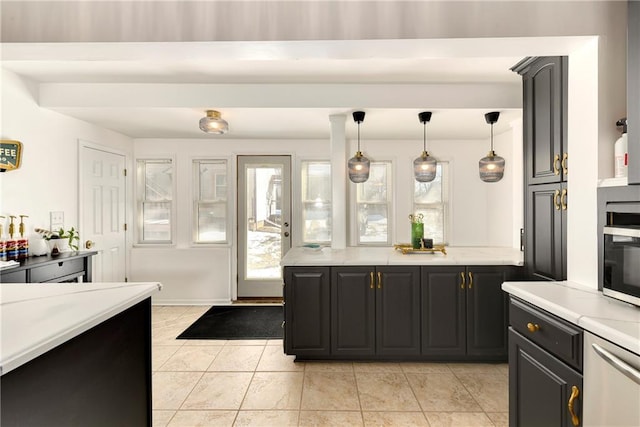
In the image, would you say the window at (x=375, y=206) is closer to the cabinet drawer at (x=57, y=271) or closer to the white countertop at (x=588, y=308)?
the white countertop at (x=588, y=308)

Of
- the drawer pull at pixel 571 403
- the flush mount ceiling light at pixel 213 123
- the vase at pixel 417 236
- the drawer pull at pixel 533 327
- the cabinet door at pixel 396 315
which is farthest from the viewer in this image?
the vase at pixel 417 236

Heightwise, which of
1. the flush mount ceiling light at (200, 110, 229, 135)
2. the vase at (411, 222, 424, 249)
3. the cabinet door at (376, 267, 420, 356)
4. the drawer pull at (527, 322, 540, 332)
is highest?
the flush mount ceiling light at (200, 110, 229, 135)

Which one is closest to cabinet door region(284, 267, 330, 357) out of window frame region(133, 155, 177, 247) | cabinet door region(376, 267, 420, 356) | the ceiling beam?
cabinet door region(376, 267, 420, 356)

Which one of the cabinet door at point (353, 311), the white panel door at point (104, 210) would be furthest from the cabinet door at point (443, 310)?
the white panel door at point (104, 210)

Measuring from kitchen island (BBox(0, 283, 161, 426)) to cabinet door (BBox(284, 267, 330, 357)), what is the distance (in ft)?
4.47

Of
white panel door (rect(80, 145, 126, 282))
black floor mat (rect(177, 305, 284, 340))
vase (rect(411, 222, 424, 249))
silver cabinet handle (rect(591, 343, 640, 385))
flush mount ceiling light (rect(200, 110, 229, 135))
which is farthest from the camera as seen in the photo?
white panel door (rect(80, 145, 126, 282))

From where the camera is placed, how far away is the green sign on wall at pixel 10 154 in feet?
9.05

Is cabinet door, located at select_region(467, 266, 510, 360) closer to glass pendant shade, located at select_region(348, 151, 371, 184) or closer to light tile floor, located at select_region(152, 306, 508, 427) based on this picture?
light tile floor, located at select_region(152, 306, 508, 427)

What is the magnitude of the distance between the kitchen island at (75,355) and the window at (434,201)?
3.89 m

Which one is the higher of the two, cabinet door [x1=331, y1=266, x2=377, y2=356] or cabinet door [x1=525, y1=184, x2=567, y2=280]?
cabinet door [x1=525, y1=184, x2=567, y2=280]

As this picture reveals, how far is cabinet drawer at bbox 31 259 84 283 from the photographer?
2.60 metres

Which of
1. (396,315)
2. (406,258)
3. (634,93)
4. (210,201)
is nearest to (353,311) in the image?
(396,315)

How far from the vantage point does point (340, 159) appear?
3.63 m

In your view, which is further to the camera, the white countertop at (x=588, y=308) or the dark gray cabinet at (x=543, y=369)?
the dark gray cabinet at (x=543, y=369)
